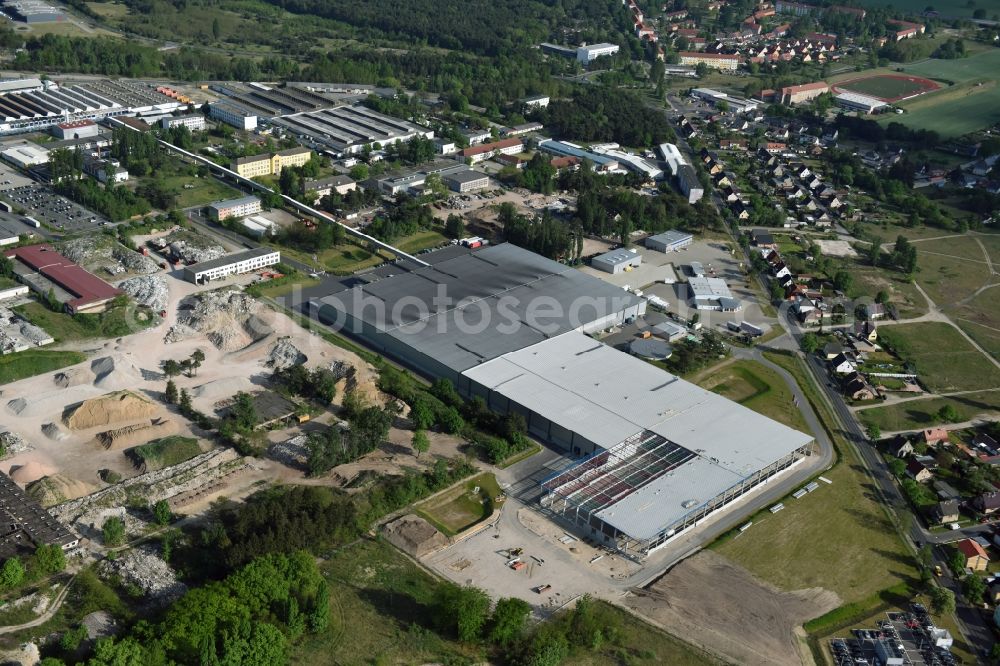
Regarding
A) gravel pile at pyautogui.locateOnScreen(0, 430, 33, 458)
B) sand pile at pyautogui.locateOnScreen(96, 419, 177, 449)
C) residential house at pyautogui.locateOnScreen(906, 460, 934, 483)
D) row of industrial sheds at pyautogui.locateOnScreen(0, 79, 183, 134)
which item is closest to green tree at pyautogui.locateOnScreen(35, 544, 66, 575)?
sand pile at pyautogui.locateOnScreen(96, 419, 177, 449)

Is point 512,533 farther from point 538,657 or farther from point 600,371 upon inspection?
point 600,371

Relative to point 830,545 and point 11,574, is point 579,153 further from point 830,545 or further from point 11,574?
point 11,574

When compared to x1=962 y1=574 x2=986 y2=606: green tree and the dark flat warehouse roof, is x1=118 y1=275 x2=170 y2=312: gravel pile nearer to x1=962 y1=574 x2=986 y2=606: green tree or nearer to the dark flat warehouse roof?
the dark flat warehouse roof

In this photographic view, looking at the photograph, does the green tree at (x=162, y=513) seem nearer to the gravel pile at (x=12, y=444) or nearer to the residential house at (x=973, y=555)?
the gravel pile at (x=12, y=444)

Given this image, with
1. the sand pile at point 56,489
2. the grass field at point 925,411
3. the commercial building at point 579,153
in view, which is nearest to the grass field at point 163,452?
the sand pile at point 56,489

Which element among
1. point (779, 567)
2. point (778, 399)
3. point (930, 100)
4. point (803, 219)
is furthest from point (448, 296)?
point (930, 100)

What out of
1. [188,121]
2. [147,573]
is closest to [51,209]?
[188,121]
